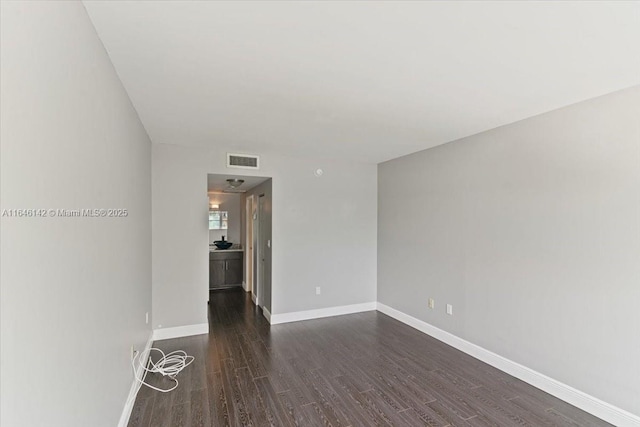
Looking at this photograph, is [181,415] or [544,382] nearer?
[181,415]

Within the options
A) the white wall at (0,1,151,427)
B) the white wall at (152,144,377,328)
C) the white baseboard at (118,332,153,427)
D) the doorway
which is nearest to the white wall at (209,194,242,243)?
the doorway

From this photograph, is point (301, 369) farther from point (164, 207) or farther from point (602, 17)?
point (602, 17)

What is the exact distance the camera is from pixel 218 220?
24.6 feet

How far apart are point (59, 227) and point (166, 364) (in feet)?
8.71

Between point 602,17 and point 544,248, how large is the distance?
6.50 feet

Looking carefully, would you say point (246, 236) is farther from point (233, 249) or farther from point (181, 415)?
point (181, 415)

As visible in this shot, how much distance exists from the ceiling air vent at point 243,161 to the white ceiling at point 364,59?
1.16m

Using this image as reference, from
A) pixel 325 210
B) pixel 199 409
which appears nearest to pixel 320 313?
pixel 325 210

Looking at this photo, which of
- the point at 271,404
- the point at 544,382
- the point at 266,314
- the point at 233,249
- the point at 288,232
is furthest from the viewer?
the point at 233,249

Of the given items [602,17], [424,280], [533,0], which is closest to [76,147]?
[533,0]

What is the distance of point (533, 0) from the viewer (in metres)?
1.44

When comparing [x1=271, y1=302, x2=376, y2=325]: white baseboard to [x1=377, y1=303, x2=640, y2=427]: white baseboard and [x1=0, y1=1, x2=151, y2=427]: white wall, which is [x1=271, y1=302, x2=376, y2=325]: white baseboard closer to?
[x1=377, y1=303, x2=640, y2=427]: white baseboard

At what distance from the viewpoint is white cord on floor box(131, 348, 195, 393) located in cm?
294

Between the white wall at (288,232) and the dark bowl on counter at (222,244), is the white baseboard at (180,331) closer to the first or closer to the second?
the white wall at (288,232)
